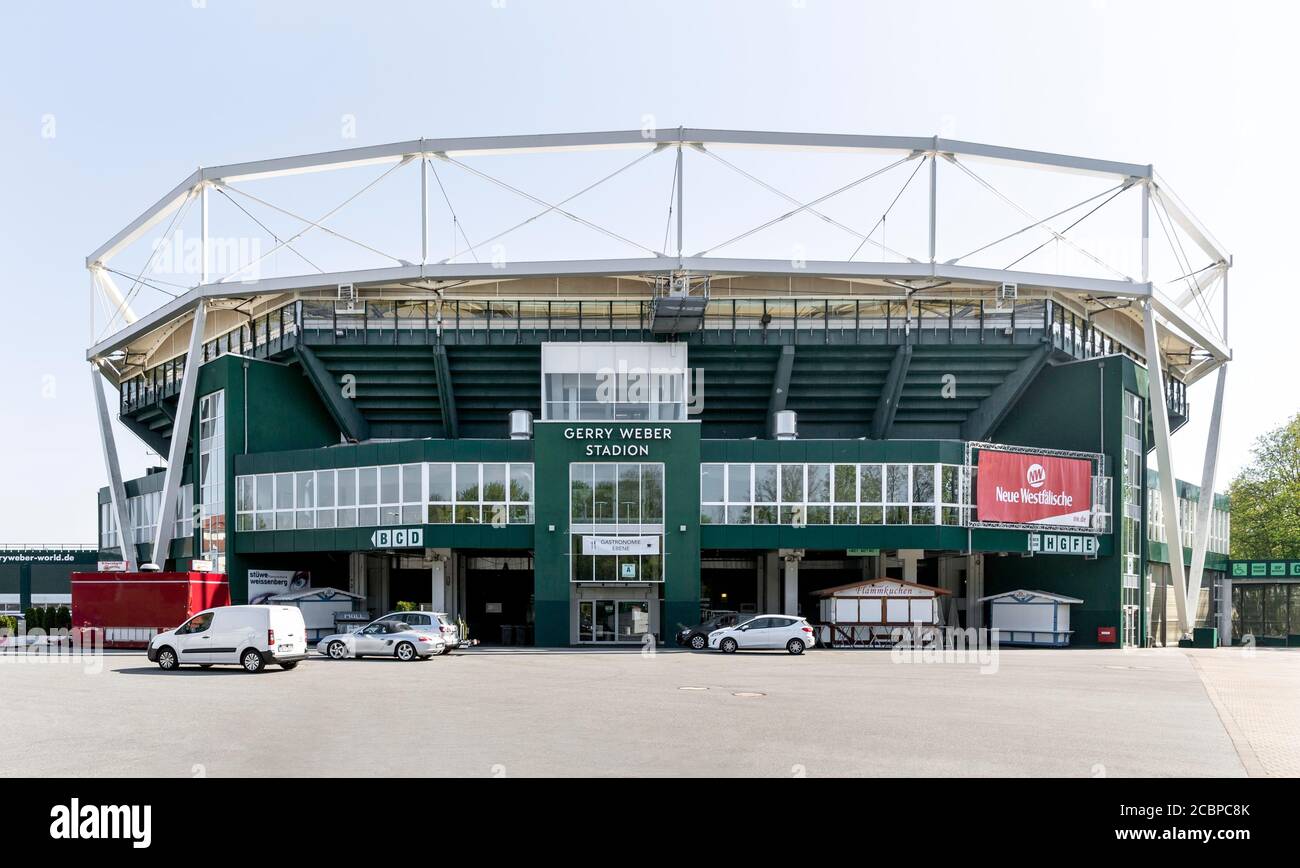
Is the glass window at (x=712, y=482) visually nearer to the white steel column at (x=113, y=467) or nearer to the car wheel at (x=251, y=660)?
the car wheel at (x=251, y=660)

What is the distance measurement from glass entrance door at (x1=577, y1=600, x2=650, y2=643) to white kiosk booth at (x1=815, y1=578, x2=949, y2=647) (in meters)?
7.36

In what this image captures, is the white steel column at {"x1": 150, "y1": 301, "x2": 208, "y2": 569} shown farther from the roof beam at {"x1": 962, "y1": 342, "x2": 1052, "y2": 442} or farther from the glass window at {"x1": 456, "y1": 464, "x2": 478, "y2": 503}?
the roof beam at {"x1": 962, "y1": 342, "x2": 1052, "y2": 442}

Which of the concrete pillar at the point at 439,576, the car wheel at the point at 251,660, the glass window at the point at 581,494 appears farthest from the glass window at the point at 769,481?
the car wheel at the point at 251,660

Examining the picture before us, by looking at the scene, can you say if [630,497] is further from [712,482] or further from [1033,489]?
[1033,489]

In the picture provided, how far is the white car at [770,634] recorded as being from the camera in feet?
126

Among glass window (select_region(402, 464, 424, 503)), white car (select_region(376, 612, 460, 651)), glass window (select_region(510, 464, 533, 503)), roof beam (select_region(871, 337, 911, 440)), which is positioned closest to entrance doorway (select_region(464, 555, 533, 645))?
glass window (select_region(402, 464, 424, 503))

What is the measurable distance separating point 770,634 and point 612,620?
9.70m

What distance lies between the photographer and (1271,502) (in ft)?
260

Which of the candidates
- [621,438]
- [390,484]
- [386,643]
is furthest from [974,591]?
[386,643]

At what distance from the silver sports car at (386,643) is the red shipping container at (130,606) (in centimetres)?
823

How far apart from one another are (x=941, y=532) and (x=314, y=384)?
27.7 meters

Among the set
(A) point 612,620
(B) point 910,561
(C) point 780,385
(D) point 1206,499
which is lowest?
(A) point 612,620
